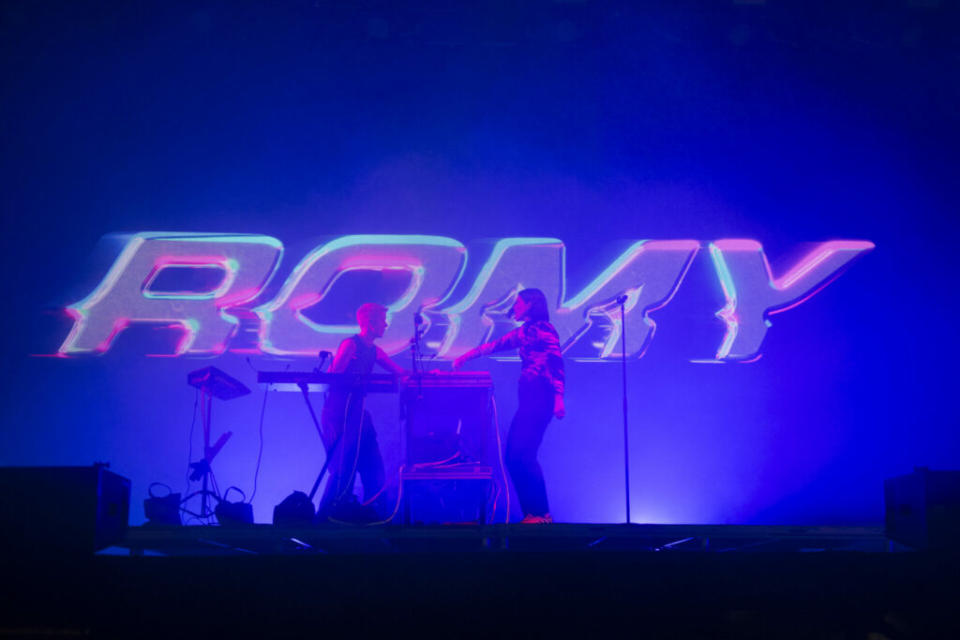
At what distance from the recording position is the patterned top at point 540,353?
5.84 metres

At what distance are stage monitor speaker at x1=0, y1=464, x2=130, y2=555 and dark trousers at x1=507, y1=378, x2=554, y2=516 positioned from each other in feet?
11.5

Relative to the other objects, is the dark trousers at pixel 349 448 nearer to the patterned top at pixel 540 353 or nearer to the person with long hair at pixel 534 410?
the person with long hair at pixel 534 410

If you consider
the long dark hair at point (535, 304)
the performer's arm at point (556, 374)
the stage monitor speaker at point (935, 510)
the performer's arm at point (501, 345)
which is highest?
the long dark hair at point (535, 304)

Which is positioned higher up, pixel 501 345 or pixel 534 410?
pixel 501 345

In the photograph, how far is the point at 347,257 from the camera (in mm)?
7203

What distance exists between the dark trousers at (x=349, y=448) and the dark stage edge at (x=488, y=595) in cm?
317

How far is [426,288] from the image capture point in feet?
23.7

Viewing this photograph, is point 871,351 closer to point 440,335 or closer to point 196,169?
point 440,335

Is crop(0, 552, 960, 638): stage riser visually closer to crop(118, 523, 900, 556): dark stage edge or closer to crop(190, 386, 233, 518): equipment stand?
crop(118, 523, 900, 556): dark stage edge

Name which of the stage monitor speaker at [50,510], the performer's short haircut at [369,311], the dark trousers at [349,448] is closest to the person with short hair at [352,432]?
the dark trousers at [349,448]

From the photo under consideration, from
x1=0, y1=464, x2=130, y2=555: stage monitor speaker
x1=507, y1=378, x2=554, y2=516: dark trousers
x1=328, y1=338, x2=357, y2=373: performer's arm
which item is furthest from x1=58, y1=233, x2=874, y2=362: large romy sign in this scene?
x1=0, y1=464, x2=130, y2=555: stage monitor speaker

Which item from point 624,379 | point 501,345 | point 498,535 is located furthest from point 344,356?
point 498,535

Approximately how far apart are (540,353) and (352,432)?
152cm

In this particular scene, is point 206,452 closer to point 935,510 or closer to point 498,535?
point 498,535
